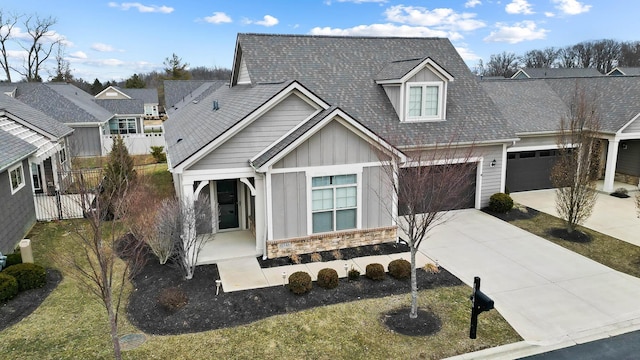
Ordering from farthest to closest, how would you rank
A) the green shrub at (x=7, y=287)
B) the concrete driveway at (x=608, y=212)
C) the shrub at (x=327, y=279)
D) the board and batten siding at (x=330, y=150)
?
the concrete driveway at (x=608, y=212), the board and batten siding at (x=330, y=150), the shrub at (x=327, y=279), the green shrub at (x=7, y=287)

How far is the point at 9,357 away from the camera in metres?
8.35

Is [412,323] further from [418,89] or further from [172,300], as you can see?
[418,89]

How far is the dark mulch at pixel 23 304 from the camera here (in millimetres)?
9789

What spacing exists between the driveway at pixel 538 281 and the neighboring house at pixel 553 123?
5.96 m

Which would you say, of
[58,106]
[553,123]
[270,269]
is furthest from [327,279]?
[58,106]

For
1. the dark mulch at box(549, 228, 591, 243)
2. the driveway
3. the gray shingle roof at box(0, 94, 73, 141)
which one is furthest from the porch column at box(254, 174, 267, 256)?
the gray shingle roof at box(0, 94, 73, 141)

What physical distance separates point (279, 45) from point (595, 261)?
1457 centimetres

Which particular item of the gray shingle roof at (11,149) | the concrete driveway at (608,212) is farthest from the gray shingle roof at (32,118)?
the concrete driveway at (608,212)

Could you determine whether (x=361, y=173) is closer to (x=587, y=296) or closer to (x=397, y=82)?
(x=397, y=82)

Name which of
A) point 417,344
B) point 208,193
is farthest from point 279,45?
point 417,344

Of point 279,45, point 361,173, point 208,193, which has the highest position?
point 279,45

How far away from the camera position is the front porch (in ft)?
43.5

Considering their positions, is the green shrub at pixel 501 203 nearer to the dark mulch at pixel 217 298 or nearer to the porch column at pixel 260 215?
the dark mulch at pixel 217 298

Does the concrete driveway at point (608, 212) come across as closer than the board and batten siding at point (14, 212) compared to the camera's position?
No
